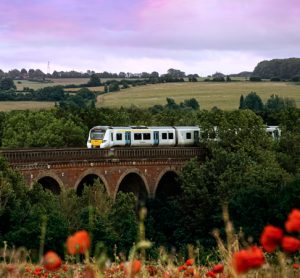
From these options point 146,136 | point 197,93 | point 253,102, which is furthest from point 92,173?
point 197,93

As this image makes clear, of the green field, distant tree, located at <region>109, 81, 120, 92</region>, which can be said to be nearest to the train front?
the green field

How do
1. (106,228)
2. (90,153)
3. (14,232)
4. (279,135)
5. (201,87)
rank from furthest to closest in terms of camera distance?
(201,87) → (279,135) → (90,153) → (106,228) → (14,232)

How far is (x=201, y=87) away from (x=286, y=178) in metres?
131

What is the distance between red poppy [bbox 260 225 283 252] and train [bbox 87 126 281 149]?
6111 centimetres

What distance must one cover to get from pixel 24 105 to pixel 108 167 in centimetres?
8888

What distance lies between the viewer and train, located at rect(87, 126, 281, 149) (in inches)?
2677

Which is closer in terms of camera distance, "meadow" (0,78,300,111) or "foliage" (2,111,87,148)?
"foliage" (2,111,87,148)

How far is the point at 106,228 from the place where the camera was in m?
46.5

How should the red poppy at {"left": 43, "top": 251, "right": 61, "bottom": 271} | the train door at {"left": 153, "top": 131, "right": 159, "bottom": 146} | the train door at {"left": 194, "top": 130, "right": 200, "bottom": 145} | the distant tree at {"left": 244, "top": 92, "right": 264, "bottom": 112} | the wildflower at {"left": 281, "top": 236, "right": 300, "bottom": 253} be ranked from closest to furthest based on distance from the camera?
the wildflower at {"left": 281, "top": 236, "right": 300, "bottom": 253}
the red poppy at {"left": 43, "top": 251, "right": 61, "bottom": 271}
the train door at {"left": 153, "top": 131, "right": 159, "bottom": 146}
the train door at {"left": 194, "top": 130, "right": 200, "bottom": 145}
the distant tree at {"left": 244, "top": 92, "right": 264, "bottom": 112}

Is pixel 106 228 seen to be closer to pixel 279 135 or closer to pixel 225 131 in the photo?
pixel 225 131

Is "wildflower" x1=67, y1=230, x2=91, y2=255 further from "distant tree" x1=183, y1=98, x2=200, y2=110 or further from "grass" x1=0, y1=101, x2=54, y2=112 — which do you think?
"distant tree" x1=183, y1=98, x2=200, y2=110

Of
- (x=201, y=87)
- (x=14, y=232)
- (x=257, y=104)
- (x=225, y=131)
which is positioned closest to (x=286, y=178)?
(x=225, y=131)

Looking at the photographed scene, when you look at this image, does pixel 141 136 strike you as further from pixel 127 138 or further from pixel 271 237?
pixel 271 237

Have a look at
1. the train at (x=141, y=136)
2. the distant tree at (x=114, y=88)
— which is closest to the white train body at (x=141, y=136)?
the train at (x=141, y=136)
